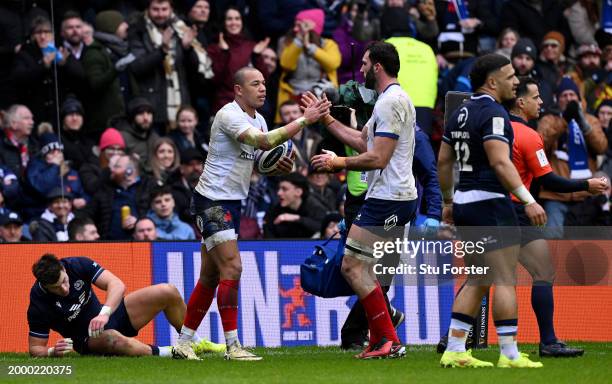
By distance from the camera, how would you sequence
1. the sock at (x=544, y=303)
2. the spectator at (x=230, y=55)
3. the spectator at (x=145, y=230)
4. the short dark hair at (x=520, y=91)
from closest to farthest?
the sock at (x=544, y=303)
the short dark hair at (x=520, y=91)
the spectator at (x=145, y=230)
the spectator at (x=230, y=55)

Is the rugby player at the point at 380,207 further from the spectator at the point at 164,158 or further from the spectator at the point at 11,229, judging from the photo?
the spectator at the point at 164,158

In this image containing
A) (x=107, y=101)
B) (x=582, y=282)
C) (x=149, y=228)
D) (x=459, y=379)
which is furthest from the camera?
(x=107, y=101)

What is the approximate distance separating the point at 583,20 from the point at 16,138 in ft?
26.9

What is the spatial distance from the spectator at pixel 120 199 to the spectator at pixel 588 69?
251 inches

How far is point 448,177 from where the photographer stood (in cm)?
1050

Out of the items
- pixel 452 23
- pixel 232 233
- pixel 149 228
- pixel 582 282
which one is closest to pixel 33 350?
pixel 232 233

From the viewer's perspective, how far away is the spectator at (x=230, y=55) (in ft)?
57.8

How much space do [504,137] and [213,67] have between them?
8192 millimetres

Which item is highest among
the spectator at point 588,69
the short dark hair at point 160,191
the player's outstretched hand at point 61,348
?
the spectator at point 588,69

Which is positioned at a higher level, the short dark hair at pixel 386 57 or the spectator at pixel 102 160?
the short dark hair at pixel 386 57

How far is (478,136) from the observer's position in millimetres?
10031

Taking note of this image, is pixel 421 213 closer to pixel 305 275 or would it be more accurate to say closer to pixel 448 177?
pixel 305 275

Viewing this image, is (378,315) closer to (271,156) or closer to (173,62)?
(271,156)

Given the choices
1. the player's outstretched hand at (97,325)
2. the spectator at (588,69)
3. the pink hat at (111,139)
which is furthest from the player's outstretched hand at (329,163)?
the spectator at (588,69)
